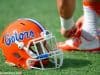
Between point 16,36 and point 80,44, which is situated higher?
point 16,36

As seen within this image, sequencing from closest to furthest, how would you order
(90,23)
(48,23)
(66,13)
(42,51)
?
(42,51), (66,13), (90,23), (48,23)

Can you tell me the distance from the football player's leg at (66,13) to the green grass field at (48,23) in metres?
0.26

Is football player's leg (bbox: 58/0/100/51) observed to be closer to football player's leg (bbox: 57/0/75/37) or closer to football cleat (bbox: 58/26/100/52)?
football cleat (bbox: 58/26/100/52)

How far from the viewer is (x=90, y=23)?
15.5 ft

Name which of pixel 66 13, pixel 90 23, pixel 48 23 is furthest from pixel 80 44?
pixel 48 23

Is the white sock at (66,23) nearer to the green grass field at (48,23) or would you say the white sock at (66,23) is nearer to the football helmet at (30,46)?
the green grass field at (48,23)

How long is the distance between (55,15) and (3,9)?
973 mm

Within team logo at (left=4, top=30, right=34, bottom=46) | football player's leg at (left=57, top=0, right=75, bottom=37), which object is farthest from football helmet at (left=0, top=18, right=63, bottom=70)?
football player's leg at (left=57, top=0, right=75, bottom=37)

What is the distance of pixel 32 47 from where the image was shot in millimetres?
3936

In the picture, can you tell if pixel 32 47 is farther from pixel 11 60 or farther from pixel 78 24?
pixel 78 24

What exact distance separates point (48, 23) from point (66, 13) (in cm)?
172

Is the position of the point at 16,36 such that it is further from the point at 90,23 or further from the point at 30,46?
the point at 90,23

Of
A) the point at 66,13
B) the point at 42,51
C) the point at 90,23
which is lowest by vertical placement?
the point at 42,51

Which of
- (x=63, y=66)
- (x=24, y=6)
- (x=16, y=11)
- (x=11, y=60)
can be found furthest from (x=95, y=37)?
(x=24, y=6)
